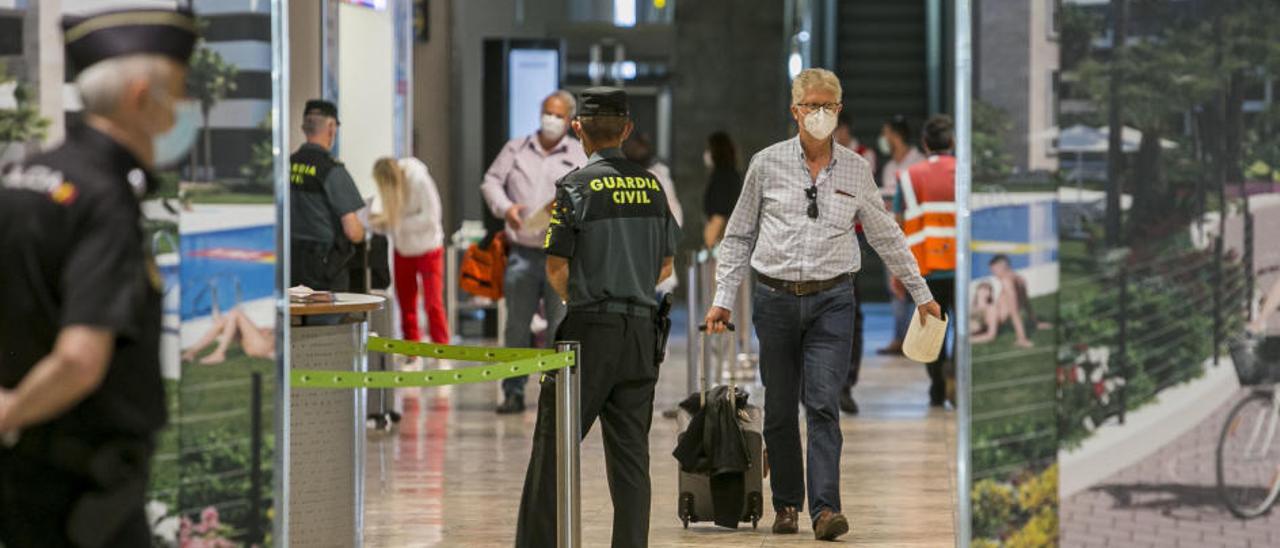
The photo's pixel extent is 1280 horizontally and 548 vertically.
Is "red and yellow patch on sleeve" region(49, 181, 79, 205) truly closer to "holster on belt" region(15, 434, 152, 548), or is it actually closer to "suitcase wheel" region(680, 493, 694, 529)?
"holster on belt" region(15, 434, 152, 548)

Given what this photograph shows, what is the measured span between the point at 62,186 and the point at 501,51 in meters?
12.1

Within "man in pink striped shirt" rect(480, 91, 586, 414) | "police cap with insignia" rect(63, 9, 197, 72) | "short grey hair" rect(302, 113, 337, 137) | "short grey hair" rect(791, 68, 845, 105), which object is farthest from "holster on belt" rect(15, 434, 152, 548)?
"man in pink striped shirt" rect(480, 91, 586, 414)

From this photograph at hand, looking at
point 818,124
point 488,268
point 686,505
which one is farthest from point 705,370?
point 488,268

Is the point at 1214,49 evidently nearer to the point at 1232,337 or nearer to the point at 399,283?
the point at 1232,337

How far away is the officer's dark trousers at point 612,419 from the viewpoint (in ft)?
19.5

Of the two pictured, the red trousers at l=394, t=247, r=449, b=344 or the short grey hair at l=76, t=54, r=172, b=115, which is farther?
the red trousers at l=394, t=247, r=449, b=344

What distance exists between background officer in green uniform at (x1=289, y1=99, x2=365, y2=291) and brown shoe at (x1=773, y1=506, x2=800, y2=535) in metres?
2.69

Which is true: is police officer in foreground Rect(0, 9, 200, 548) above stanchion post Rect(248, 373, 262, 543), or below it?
above

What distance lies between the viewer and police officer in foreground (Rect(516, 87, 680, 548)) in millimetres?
5941

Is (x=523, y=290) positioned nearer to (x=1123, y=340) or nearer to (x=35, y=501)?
(x=1123, y=340)

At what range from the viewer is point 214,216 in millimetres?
4719

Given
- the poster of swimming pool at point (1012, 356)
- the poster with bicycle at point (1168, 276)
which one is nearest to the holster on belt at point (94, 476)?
the poster of swimming pool at point (1012, 356)

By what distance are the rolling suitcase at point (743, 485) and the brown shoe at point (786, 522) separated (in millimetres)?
113

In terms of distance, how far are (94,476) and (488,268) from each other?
6886mm
